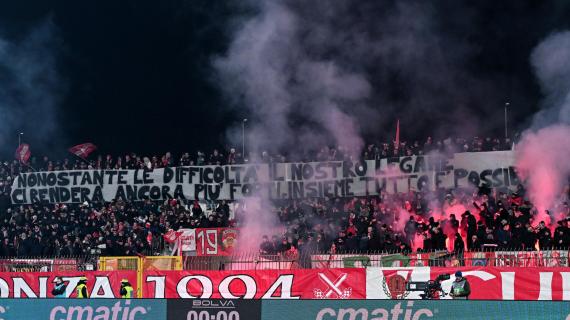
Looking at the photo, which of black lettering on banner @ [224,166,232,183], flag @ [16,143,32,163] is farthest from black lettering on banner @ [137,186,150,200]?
flag @ [16,143,32,163]

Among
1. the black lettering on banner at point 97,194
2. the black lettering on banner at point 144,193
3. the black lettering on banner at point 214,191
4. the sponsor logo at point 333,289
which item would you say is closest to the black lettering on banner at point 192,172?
the black lettering on banner at point 214,191

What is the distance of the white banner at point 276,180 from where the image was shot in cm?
2294

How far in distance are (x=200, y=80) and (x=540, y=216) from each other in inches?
827

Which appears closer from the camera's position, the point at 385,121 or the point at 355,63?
the point at 355,63

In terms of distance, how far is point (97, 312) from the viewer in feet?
37.5

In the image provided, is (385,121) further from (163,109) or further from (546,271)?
(546,271)

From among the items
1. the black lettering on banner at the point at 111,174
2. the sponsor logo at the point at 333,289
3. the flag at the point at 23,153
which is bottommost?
the sponsor logo at the point at 333,289

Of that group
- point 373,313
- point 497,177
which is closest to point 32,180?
point 497,177

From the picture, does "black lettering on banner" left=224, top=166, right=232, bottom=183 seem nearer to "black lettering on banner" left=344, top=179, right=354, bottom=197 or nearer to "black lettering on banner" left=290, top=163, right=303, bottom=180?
"black lettering on banner" left=290, top=163, right=303, bottom=180

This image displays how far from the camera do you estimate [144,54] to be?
41656 mm

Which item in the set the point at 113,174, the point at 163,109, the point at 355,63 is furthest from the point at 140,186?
the point at 163,109

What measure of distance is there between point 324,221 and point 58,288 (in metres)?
6.91

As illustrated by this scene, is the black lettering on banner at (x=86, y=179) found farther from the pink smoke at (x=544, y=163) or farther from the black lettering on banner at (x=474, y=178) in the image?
the pink smoke at (x=544, y=163)

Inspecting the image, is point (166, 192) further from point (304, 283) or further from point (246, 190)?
point (304, 283)
